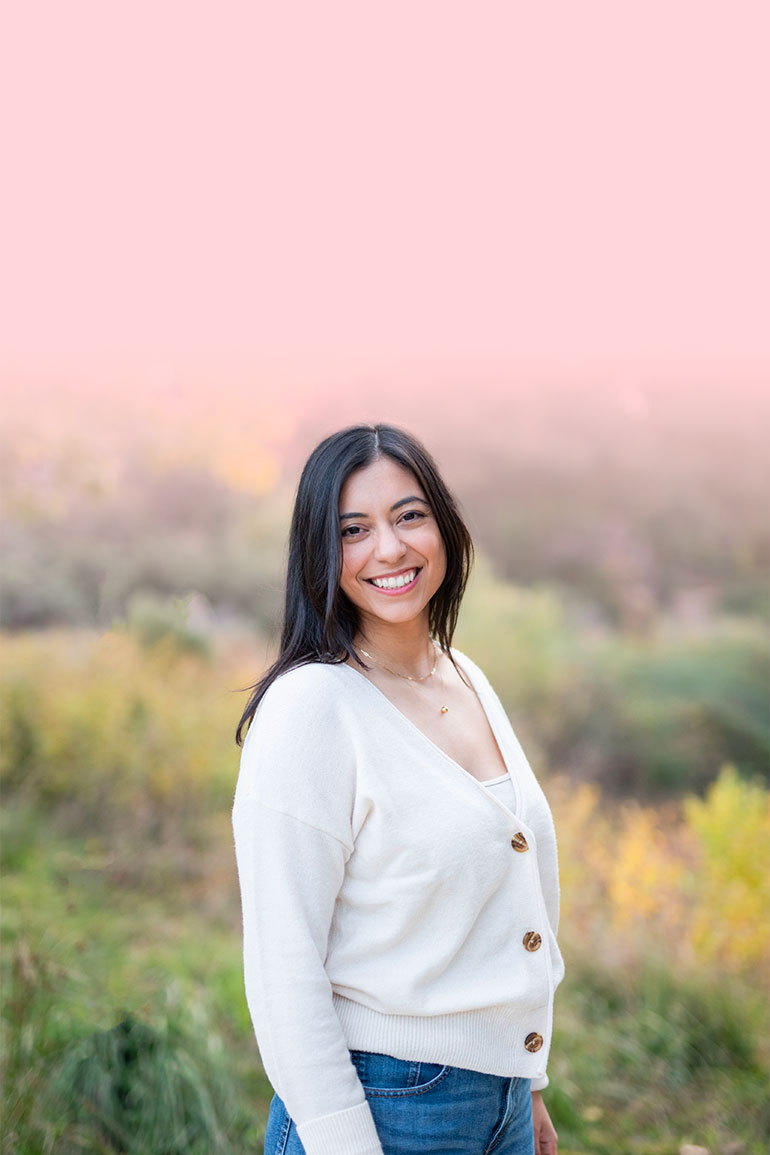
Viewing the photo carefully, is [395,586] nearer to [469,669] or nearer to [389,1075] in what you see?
[469,669]

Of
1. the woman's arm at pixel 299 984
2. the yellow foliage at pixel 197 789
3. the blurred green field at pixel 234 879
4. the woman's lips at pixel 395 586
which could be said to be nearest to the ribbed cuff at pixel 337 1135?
the woman's arm at pixel 299 984

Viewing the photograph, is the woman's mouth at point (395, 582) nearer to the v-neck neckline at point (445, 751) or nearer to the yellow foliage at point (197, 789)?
the v-neck neckline at point (445, 751)

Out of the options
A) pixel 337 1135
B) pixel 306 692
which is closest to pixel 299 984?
pixel 337 1135

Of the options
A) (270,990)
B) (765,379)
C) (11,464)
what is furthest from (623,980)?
(765,379)

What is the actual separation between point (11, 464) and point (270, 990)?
4.35 m

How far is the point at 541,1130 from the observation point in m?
1.53

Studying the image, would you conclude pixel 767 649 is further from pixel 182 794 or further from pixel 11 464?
pixel 11 464

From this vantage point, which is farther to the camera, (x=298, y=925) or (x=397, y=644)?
(x=397, y=644)

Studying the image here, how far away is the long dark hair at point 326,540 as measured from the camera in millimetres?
1317

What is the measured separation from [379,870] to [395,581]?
413 mm

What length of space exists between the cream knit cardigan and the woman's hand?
0.31m

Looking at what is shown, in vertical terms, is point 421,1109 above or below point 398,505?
below

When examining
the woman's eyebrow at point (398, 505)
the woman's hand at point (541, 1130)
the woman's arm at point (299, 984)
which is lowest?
the woman's hand at point (541, 1130)

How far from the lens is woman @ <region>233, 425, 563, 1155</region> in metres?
1.09
